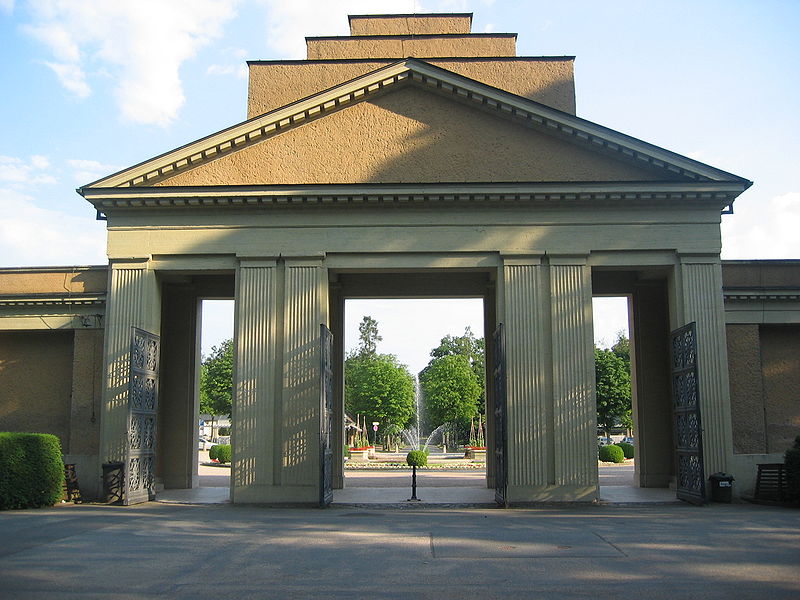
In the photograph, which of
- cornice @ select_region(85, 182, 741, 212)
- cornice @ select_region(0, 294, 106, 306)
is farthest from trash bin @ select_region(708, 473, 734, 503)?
cornice @ select_region(0, 294, 106, 306)

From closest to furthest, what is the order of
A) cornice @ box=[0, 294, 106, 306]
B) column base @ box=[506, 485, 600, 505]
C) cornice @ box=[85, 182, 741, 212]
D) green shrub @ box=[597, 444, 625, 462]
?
column base @ box=[506, 485, 600, 505]
cornice @ box=[85, 182, 741, 212]
cornice @ box=[0, 294, 106, 306]
green shrub @ box=[597, 444, 625, 462]

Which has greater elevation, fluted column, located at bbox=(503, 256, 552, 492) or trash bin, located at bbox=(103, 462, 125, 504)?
fluted column, located at bbox=(503, 256, 552, 492)

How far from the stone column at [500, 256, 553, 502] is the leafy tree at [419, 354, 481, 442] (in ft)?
193

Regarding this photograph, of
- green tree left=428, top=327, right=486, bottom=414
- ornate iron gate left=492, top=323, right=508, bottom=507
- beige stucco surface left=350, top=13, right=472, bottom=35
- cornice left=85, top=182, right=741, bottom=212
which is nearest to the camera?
ornate iron gate left=492, top=323, right=508, bottom=507

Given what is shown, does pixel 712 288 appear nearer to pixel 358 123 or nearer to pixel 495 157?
pixel 495 157

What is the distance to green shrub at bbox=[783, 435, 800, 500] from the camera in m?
18.8

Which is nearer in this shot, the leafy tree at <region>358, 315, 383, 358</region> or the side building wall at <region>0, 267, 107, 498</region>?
the side building wall at <region>0, 267, 107, 498</region>

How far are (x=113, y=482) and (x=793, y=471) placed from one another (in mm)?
16514

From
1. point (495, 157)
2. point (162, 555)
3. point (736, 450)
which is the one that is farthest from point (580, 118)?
point (162, 555)

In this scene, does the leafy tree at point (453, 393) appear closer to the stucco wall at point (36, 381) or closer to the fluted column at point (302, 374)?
the stucco wall at point (36, 381)

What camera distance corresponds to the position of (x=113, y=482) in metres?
20.1

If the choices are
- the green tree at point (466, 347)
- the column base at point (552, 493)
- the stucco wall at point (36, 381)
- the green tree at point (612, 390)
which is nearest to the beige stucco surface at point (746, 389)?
the column base at point (552, 493)

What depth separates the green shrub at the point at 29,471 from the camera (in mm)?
18188

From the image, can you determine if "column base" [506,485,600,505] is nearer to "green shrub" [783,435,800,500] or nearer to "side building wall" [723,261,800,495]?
"side building wall" [723,261,800,495]
